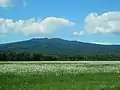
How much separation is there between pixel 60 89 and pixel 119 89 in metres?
3.90

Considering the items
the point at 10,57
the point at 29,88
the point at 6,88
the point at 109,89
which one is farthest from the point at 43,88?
the point at 10,57

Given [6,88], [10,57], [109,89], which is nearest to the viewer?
[109,89]

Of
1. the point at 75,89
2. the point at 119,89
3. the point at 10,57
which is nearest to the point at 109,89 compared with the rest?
the point at 119,89

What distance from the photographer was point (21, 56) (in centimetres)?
11438

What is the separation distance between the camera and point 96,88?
25.2m

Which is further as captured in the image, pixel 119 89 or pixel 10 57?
pixel 10 57

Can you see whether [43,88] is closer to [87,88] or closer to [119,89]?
[87,88]

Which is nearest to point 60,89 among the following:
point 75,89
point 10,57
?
point 75,89

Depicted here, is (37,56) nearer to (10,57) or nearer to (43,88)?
(10,57)

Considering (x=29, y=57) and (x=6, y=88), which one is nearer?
(x=6, y=88)

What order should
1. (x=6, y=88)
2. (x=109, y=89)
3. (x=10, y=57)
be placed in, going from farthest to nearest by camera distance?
(x=10, y=57) → (x=6, y=88) → (x=109, y=89)

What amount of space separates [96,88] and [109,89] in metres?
1.42

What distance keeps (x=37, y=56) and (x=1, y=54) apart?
36.7 feet

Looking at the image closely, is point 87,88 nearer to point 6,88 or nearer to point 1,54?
point 6,88
